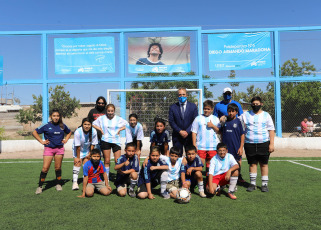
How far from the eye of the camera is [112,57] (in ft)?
41.1

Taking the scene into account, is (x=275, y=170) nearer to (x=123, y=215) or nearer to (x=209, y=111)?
(x=209, y=111)

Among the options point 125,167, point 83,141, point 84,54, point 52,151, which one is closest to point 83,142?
point 83,141

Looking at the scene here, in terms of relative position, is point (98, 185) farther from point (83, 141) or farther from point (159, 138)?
point (159, 138)

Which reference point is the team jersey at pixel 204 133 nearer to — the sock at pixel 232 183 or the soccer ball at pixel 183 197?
the sock at pixel 232 183

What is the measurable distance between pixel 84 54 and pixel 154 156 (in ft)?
30.7

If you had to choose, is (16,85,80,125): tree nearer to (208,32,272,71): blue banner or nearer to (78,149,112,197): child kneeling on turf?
(208,32,272,71): blue banner

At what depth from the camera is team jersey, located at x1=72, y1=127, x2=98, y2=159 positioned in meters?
5.41

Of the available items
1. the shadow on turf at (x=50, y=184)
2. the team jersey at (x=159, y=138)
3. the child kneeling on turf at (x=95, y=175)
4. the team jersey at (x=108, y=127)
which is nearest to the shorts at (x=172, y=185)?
the team jersey at (x=159, y=138)

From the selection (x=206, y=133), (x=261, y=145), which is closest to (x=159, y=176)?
(x=206, y=133)

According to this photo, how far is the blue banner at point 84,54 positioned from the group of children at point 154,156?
7492mm

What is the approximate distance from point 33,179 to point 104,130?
2.39 m

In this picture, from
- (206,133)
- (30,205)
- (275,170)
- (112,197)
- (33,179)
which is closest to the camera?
(30,205)

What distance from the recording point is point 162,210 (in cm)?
388

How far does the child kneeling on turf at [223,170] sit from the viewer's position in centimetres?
462
